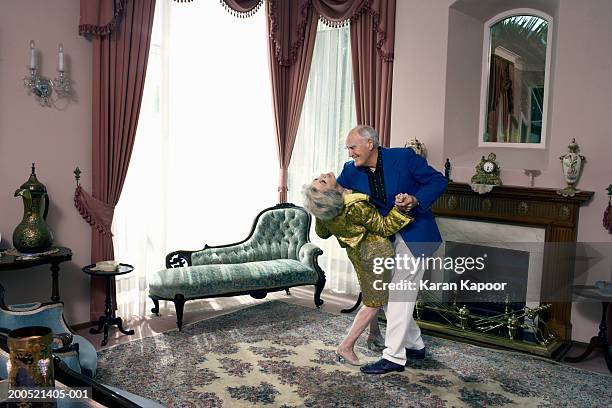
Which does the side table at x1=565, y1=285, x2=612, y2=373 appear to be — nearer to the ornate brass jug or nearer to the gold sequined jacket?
the gold sequined jacket

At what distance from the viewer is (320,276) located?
5.04 m

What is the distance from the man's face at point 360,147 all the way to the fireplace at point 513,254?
148cm

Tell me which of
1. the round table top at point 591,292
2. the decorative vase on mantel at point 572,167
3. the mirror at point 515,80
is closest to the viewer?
the round table top at point 591,292

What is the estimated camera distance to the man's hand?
3.38m

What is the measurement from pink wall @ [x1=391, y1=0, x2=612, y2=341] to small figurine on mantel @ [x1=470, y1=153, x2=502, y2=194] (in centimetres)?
12

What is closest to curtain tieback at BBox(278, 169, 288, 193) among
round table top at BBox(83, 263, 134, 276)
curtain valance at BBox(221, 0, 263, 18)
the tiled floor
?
the tiled floor

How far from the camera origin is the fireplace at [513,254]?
428 centimetres

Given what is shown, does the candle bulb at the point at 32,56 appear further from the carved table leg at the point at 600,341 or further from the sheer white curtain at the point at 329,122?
the carved table leg at the point at 600,341


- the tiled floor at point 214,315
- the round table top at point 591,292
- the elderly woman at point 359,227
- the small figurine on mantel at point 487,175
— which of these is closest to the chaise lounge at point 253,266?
the tiled floor at point 214,315

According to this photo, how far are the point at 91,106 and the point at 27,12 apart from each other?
77 cm

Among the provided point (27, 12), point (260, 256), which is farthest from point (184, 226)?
point (27, 12)

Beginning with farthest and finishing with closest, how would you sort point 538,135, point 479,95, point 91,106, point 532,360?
point 479,95
point 538,135
point 91,106
point 532,360

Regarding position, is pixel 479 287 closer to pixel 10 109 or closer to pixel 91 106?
pixel 91 106

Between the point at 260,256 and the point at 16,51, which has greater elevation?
the point at 16,51
